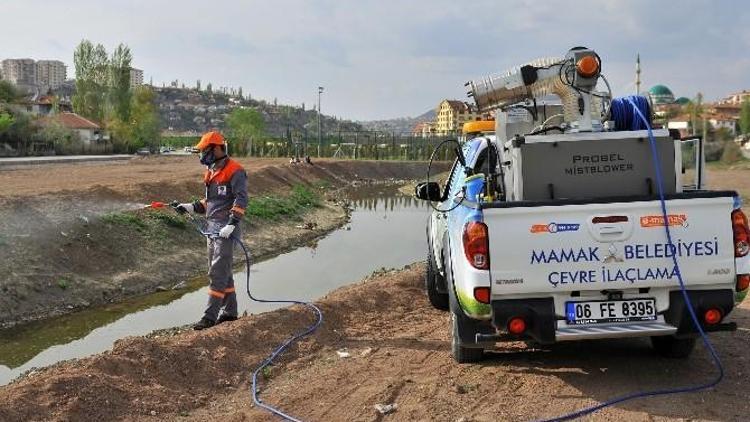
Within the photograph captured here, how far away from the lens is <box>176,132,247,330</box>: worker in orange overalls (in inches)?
314

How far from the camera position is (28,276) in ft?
38.5

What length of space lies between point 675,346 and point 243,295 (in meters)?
8.42

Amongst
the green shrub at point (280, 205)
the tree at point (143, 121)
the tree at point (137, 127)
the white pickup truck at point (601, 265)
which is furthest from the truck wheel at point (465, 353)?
the tree at point (143, 121)

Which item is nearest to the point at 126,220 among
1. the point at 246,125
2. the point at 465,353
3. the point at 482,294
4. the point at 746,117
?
the point at 465,353

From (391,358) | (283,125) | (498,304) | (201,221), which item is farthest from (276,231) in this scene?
(283,125)

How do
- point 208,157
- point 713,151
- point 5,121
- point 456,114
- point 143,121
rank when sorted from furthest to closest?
point 143,121 → point 713,151 → point 5,121 → point 456,114 → point 208,157

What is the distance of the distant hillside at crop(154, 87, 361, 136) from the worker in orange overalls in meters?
142

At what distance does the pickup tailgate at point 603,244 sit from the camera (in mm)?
5070

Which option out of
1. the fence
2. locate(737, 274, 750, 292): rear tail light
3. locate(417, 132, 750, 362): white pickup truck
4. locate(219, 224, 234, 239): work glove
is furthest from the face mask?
the fence

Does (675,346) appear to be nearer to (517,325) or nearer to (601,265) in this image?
(601,265)

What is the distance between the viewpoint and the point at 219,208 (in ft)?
26.7

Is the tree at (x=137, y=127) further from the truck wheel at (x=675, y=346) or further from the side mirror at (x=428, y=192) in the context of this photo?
the truck wheel at (x=675, y=346)

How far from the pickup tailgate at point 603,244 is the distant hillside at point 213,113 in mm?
145975

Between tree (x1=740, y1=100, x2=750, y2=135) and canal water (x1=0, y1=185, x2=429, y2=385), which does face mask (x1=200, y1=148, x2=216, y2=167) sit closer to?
canal water (x1=0, y1=185, x2=429, y2=385)
